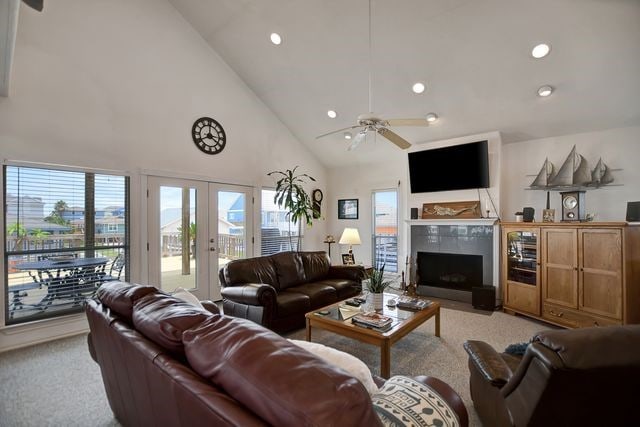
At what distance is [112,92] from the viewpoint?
3.88 metres

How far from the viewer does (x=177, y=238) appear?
4527mm

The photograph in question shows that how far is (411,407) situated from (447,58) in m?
4.00

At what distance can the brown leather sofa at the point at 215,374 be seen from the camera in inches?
28.8

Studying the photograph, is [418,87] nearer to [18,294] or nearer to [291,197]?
[291,197]

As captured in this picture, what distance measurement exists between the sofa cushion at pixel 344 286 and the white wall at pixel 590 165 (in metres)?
2.65

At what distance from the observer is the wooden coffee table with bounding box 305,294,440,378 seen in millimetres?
2418

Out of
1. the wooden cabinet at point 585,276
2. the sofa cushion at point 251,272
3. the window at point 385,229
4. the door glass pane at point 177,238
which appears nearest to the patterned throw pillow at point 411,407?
the sofa cushion at point 251,272

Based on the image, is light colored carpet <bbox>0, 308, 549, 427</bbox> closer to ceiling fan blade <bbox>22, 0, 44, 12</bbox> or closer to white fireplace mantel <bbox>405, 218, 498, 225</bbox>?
white fireplace mantel <bbox>405, 218, 498, 225</bbox>

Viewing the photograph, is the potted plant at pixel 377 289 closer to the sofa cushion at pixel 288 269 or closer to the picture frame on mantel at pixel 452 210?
the sofa cushion at pixel 288 269

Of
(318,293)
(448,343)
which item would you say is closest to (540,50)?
(448,343)

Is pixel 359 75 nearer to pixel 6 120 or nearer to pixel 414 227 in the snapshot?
pixel 414 227

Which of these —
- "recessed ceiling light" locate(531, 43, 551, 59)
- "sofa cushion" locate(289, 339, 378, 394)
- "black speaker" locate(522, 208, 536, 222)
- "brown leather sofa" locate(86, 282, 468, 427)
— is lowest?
"sofa cushion" locate(289, 339, 378, 394)

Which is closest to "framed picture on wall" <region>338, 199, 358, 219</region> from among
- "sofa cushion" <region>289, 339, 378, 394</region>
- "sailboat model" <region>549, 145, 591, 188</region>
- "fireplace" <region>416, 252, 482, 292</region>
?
"fireplace" <region>416, 252, 482, 292</region>

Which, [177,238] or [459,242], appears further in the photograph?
[459,242]
